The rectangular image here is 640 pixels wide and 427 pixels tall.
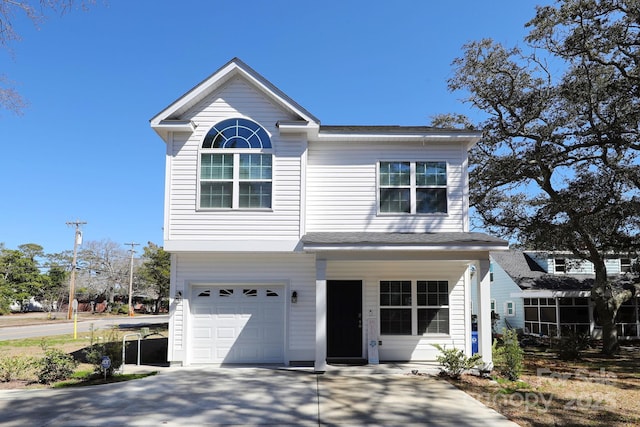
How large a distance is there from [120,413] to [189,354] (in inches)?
179

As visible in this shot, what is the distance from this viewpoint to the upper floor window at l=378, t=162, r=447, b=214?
1273 centimetres

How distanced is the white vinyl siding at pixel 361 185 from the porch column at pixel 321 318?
164 cm

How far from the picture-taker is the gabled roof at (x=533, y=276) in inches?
957

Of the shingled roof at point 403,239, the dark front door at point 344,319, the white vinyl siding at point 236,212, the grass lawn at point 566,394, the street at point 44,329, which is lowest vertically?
the street at point 44,329

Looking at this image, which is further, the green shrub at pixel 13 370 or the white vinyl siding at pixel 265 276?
the white vinyl siding at pixel 265 276

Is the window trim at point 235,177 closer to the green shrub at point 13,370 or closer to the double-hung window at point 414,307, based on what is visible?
the double-hung window at point 414,307

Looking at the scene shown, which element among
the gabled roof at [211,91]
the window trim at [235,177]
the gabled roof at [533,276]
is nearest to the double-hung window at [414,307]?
the window trim at [235,177]

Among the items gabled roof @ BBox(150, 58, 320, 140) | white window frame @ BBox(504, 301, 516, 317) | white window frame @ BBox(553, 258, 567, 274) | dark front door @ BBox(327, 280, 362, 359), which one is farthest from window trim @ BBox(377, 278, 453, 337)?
white window frame @ BBox(553, 258, 567, 274)

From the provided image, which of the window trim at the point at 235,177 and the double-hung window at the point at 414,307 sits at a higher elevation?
the window trim at the point at 235,177

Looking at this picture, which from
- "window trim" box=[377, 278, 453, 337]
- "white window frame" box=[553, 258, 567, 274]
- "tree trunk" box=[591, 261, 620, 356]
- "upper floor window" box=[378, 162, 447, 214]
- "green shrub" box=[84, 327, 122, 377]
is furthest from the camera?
"white window frame" box=[553, 258, 567, 274]

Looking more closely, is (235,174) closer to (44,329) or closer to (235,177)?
(235,177)

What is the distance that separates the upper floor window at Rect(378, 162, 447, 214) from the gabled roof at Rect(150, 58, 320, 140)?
2.46 m

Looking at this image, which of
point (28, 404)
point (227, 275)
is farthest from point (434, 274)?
point (28, 404)

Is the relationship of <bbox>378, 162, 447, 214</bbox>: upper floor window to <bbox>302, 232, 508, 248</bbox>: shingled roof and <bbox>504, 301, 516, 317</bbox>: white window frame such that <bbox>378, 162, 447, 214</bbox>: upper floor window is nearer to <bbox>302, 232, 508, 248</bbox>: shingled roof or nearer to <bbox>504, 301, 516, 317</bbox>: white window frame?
<bbox>302, 232, 508, 248</bbox>: shingled roof
